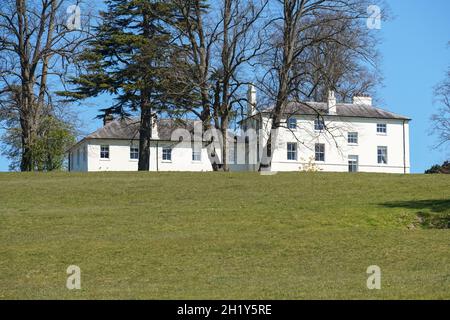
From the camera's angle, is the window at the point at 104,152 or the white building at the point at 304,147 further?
the window at the point at 104,152

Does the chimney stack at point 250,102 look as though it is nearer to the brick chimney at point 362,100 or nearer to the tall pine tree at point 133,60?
the tall pine tree at point 133,60

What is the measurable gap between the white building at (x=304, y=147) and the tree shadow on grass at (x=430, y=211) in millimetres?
36431

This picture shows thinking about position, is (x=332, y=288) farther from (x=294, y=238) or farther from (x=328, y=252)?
(x=294, y=238)

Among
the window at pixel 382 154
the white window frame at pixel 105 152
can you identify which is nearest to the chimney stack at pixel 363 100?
the window at pixel 382 154

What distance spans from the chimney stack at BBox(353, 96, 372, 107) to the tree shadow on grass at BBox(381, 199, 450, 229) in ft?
146

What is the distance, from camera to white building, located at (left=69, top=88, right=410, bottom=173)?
6956 cm

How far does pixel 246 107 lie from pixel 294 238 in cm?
2651

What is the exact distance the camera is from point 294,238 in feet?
73.9

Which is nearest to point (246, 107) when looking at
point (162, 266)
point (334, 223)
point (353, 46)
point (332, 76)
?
point (353, 46)

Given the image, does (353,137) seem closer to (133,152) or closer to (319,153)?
(319,153)

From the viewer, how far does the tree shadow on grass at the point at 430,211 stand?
26516 mm

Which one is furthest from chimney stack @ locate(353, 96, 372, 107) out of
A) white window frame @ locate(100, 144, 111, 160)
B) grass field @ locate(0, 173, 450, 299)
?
grass field @ locate(0, 173, 450, 299)

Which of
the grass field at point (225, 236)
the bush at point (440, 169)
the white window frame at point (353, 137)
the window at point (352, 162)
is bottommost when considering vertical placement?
the grass field at point (225, 236)

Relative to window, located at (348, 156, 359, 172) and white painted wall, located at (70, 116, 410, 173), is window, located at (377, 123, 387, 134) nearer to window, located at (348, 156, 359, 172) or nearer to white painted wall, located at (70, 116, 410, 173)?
white painted wall, located at (70, 116, 410, 173)
